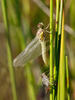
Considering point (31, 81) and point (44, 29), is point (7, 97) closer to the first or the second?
point (31, 81)

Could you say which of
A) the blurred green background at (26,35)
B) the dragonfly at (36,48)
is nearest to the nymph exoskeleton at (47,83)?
the dragonfly at (36,48)

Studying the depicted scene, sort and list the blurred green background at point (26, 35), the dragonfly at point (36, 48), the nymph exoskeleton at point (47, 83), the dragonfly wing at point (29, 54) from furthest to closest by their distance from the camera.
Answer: the blurred green background at point (26, 35), the dragonfly wing at point (29, 54), the dragonfly at point (36, 48), the nymph exoskeleton at point (47, 83)

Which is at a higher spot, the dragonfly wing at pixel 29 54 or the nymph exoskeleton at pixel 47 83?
the dragonfly wing at pixel 29 54

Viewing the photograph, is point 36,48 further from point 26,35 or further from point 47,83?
point 26,35

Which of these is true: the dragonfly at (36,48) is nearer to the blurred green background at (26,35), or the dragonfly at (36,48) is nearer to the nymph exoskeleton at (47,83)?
the nymph exoskeleton at (47,83)

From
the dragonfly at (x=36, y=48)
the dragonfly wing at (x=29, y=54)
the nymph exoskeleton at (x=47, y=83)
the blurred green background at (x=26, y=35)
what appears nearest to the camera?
the nymph exoskeleton at (x=47, y=83)

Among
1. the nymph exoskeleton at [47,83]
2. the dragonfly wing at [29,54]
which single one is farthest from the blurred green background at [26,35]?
the nymph exoskeleton at [47,83]

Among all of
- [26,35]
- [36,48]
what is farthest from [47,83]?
[26,35]

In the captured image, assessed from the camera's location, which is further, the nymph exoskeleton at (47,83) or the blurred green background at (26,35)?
the blurred green background at (26,35)

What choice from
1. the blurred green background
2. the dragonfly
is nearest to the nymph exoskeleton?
the dragonfly
